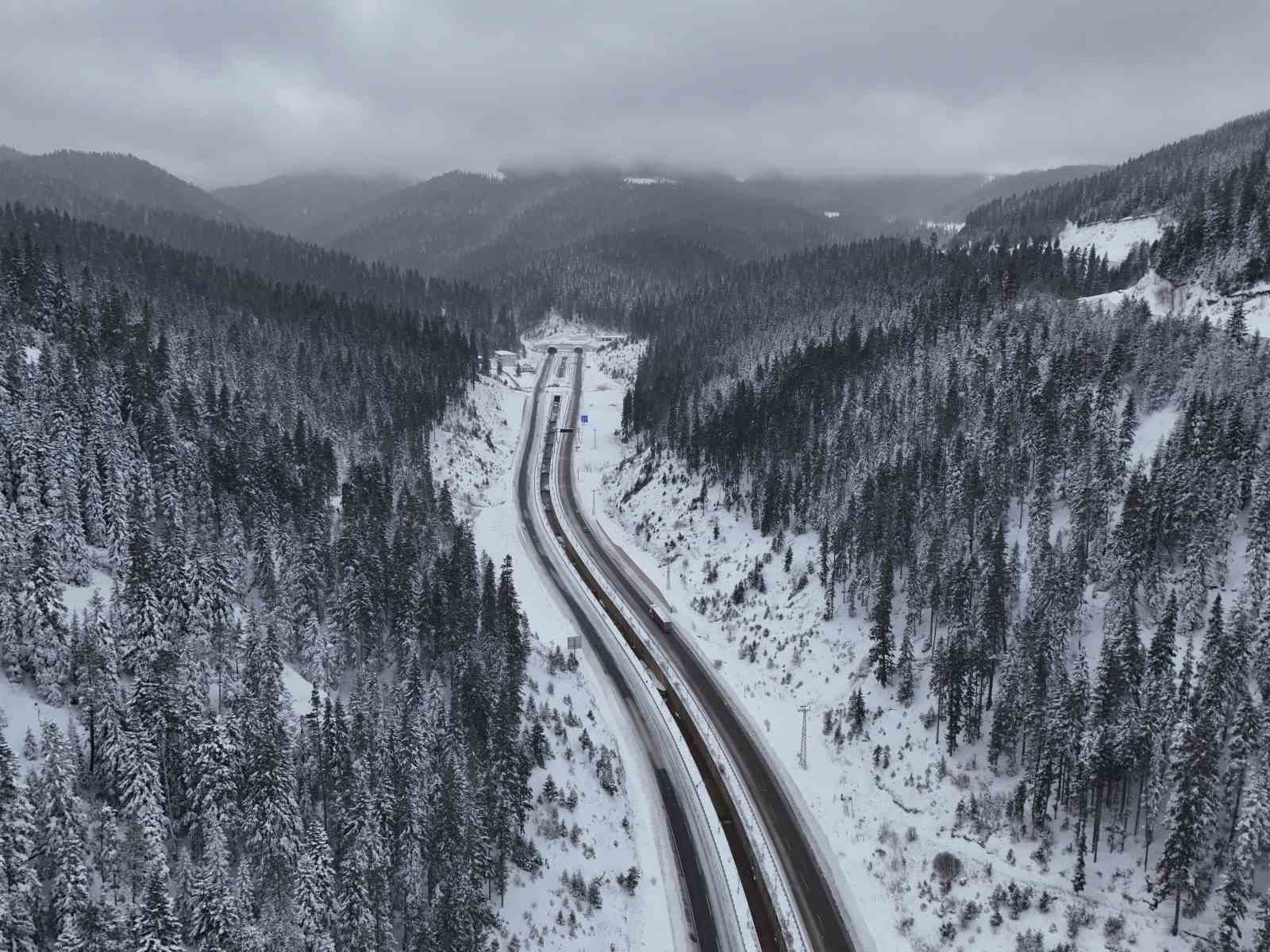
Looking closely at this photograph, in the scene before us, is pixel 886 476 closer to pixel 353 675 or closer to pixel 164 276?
pixel 353 675

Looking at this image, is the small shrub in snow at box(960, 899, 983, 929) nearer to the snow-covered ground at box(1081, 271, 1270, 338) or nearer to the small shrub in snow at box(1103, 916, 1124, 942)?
the small shrub in snow at box(1103, 916, 1124, 942)

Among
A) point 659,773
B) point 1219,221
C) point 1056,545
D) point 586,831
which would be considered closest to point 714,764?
point 659,773

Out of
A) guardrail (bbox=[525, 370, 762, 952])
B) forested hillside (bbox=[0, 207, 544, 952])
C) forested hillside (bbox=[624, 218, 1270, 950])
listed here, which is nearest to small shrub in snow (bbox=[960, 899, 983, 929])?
forested hillside (bbox=[624, 218, 1270, 950])

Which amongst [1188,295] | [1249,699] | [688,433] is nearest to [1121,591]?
[1249,699]

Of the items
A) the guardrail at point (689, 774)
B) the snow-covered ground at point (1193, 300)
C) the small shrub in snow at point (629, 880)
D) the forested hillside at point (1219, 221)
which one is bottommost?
the small shrub in snow at point (629, 880)

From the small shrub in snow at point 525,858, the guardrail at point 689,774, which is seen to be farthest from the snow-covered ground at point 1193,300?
the small shrub in snow at point 525,858

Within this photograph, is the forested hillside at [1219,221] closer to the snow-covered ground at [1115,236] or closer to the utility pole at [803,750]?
the snow-covered ground at [1115,236]

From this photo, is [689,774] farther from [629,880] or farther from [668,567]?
[668,567]
